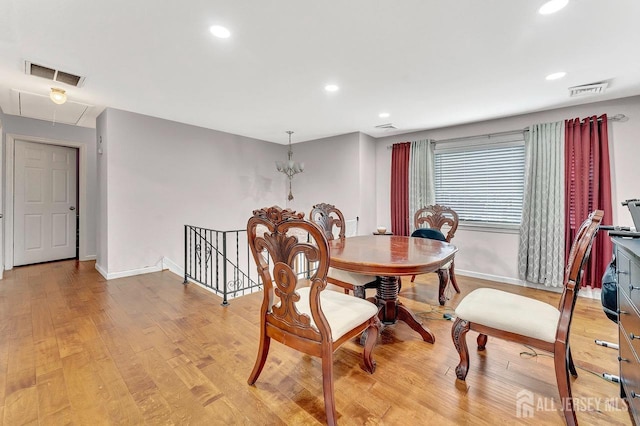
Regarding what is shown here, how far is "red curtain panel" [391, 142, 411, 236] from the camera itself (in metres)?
4.52

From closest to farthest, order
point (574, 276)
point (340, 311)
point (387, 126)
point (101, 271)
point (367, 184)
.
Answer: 1. point (574, 276)
2. point (340, 311)
3. point (101, 271)
4. point (387, 126)
5. point (367, 184)

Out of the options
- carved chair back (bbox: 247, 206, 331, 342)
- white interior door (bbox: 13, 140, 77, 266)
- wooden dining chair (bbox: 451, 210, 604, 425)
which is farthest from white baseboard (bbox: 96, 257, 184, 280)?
wooden dining chair (bbox: 451, 210, 604, 425)

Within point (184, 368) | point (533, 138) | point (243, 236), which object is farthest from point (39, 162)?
point (533, 138)

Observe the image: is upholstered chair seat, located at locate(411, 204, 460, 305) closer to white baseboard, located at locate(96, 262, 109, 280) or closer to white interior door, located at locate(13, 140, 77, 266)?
white baseboard, located at locate(96, 262, 109, 280)

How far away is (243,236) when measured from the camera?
549 cm

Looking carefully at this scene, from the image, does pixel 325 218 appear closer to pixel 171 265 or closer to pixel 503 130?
pixel 171 265

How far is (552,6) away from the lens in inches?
62.2

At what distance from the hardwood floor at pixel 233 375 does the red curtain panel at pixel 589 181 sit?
2.48ft

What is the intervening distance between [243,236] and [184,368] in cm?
381

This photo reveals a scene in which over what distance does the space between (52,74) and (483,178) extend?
513 cm

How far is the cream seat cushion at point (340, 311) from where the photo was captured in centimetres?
143

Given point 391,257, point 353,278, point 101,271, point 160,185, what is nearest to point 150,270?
point 101,271

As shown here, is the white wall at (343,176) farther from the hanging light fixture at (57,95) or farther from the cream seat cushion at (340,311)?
the hanging light fixture at (57,95)

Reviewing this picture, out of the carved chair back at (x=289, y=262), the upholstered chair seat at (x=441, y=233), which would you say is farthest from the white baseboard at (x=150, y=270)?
the upholstered chair seat at (x=441, y=233)
